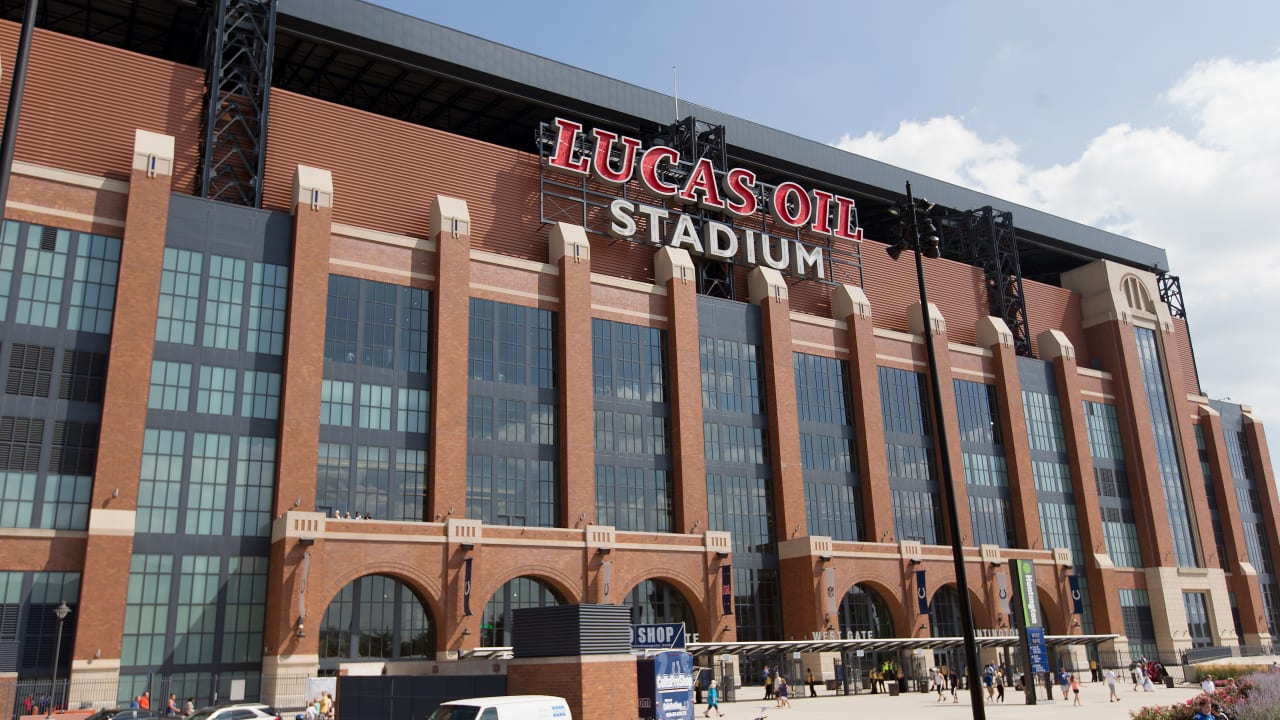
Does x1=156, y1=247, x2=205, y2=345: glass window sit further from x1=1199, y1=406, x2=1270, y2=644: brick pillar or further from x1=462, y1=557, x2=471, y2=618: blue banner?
x1=1199, y1=406, x2=1270, y2=644: brick pillar

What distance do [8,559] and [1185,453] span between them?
288ft

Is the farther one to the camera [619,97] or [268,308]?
[619,97]

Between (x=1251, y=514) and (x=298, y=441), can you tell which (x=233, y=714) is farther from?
(x=1251, y=514)

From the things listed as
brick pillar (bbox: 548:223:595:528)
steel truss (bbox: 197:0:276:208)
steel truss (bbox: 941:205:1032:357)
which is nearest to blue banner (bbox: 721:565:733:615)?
brick pillar (bbox: 548:223:595:528)

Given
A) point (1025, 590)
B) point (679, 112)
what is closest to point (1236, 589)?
point (1025, 590)

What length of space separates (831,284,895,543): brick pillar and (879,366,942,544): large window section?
5.15 feet

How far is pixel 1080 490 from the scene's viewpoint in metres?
80.6

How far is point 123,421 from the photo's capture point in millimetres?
45688

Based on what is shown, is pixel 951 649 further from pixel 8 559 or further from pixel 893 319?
pixel 8 559

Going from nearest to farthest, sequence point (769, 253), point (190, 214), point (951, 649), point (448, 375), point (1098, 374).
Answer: point (190, 214) → point (448, 375) → point (951, 649) → point (769, 253) → point (1098, 374)

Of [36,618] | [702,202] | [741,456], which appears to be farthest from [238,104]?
[741,456]

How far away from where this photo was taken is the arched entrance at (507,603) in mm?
51906

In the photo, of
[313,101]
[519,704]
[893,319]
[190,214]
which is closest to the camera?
[519,704]

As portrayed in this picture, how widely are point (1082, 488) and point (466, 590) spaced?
175 ft
